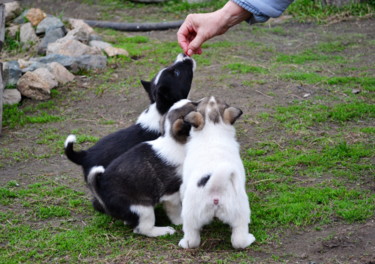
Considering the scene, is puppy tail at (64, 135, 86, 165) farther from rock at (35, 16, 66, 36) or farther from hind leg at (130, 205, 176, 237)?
rock at (35, 16, 66, 36)

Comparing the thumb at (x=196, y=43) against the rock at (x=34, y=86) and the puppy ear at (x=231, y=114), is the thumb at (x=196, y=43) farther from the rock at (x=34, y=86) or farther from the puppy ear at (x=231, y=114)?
the rock at (x=34, y=86)

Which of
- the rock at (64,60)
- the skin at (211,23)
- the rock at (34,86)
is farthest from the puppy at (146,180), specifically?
the rock at (64,60)

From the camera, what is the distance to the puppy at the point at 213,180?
444 cm

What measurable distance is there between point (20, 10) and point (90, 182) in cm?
872

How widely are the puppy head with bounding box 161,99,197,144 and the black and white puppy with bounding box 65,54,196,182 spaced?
0.58 meters

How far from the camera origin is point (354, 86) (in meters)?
8.27

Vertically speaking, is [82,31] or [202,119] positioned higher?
[202,119]

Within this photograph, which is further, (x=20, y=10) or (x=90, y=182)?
(x=20, y=10)

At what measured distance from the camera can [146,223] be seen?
4980 millimetres

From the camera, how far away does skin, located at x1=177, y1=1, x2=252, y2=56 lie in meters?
5.35

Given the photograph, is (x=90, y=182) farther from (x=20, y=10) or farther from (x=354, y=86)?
(x=20, y=10)

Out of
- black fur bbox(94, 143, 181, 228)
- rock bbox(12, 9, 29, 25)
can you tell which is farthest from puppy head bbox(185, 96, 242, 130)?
rock bbox(12, 9, 29, 25)

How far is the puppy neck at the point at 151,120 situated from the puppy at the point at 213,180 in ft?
3.36

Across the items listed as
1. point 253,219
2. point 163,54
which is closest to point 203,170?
point 253,219
